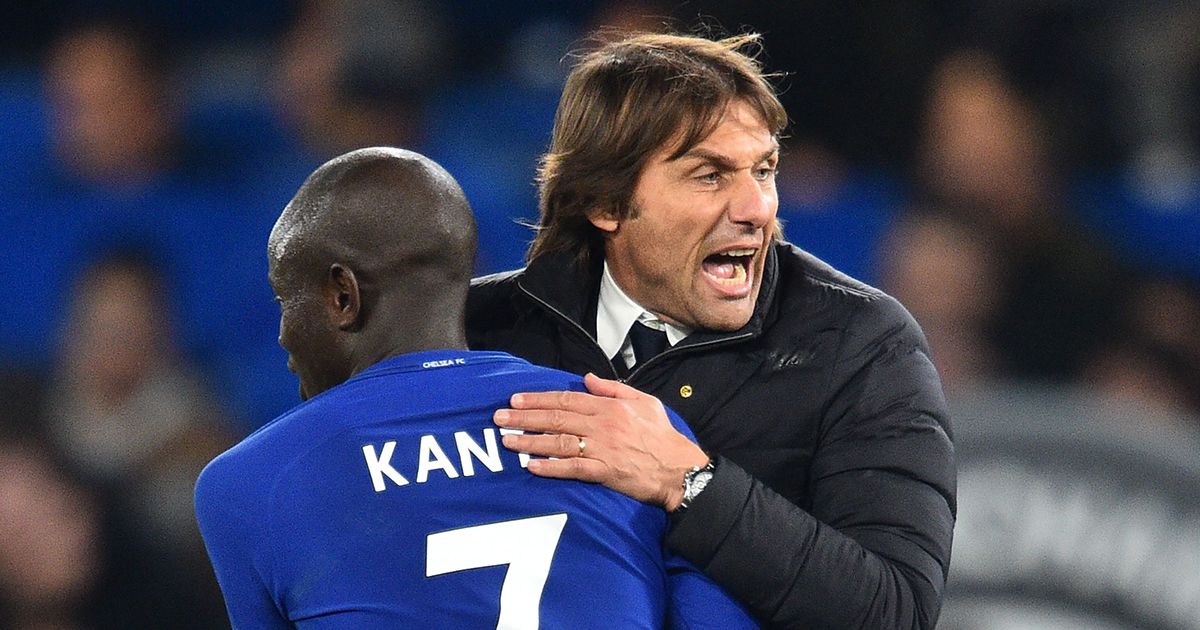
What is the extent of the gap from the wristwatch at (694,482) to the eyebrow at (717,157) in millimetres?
531

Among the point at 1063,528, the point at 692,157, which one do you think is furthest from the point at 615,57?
the point at 1063,528

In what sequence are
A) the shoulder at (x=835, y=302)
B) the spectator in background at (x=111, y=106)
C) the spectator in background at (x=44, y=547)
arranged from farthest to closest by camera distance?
1. the spectator in background at (x=111, y=106)
2. the spectator in background at (x=44, y=547)
3. the shoulder at (x=835, y=302)

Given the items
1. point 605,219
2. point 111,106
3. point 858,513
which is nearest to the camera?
point 858,513

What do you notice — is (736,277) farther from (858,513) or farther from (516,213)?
(516,213)

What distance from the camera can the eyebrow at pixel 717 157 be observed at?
93.0 inches

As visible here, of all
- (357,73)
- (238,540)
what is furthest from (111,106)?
(238,540)

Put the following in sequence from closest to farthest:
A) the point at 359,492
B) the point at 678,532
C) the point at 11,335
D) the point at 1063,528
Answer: the point at 359,492 → the point at 678,532 → the point at 1063,528 → the point at 11,335

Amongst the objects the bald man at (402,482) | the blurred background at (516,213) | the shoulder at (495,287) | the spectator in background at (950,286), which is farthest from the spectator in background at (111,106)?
the bald man at (402,482)

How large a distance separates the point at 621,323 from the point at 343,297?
59cm

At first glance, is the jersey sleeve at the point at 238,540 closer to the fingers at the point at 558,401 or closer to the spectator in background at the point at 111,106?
the fingers at the point at 558,401

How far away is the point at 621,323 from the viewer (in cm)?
246

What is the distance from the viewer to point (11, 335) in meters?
4.71

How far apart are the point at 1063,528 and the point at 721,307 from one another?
7.96 ft

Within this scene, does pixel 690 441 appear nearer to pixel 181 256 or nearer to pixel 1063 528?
pixel 1063 528
